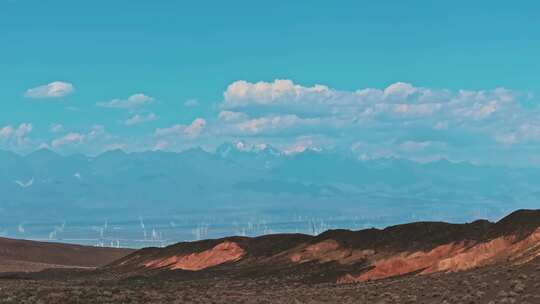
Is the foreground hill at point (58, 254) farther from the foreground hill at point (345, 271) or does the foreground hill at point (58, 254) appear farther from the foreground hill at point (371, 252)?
the foreground hill at point (371, 252)

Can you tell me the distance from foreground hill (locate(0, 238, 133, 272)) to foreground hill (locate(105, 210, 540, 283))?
53.7 m

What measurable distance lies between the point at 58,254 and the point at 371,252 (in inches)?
4466

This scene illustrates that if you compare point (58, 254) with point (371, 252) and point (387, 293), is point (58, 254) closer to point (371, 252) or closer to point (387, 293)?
point (371, 252)

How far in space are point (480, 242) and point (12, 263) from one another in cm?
9423

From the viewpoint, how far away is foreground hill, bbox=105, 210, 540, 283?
60.2 m

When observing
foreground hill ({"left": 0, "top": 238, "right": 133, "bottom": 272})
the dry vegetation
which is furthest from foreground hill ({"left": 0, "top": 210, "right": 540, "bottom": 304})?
foreground hill ({"left": 0, "top": 238, "right": 133, "bottom": 272})

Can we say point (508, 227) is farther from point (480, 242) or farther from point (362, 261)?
point (362, 261)

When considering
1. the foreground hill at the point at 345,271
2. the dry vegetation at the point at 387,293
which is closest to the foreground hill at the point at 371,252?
the foreground hill at the point at 345,271

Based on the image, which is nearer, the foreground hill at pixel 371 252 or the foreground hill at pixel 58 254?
the foreground hill at pixel 371 252

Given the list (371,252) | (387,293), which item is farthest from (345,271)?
(387,293)

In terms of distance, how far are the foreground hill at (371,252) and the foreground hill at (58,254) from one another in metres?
53.7

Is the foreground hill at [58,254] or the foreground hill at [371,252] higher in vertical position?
the foreground hill at [58,254]

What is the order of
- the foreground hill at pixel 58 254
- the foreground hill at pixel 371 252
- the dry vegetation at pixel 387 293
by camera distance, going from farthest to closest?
the foreground hill at pixel 58 254 < the foreground hill at pixel 371 252 < the dry vegetation at pixel 387 293

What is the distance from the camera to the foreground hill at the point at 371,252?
6016cm
